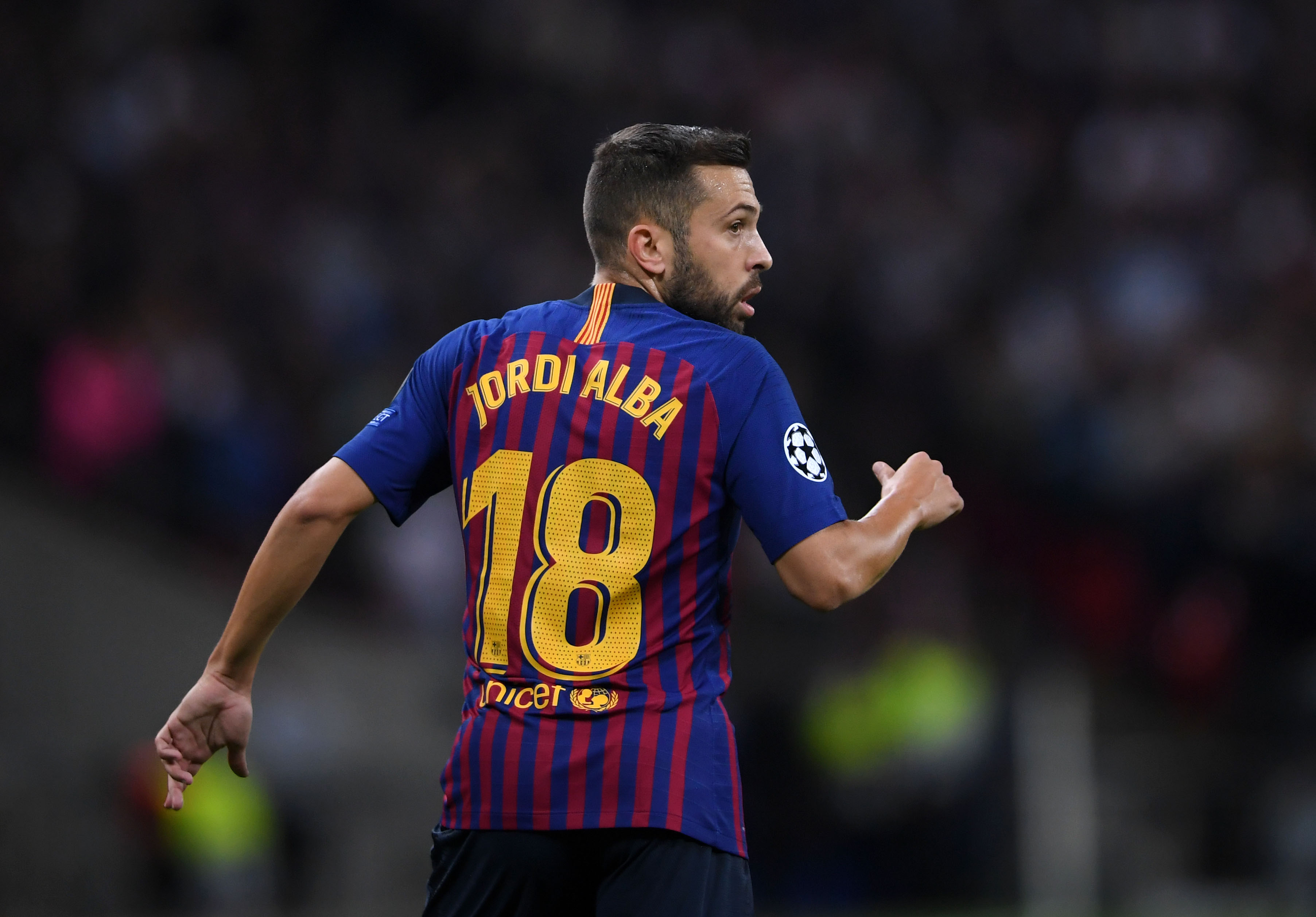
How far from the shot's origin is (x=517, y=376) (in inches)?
111

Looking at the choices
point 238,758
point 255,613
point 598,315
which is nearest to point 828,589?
point 598,315

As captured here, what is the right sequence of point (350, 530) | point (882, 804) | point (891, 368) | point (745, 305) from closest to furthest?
point (745, 305), point (882, 804), point (350, 530), point (891, 368)

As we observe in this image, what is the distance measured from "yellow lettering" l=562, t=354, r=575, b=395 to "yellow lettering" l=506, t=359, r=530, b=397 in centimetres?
6

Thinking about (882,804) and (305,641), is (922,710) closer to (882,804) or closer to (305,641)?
(882,804)

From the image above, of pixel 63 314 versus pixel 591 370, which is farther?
pixel 63 314

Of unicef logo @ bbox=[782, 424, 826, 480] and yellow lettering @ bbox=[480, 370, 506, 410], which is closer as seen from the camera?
unicef logo @ bbox=[782, 424, 826, 480]

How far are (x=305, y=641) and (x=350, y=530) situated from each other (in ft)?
2.31

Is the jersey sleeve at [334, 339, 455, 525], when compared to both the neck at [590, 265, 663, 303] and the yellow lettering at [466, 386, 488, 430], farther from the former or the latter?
the neck at [590, 265, 663, 303]

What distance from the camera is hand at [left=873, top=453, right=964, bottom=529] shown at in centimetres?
285

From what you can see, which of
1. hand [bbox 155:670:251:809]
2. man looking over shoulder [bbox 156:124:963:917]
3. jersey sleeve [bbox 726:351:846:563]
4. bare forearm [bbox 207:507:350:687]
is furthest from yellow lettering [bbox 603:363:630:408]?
hand [bbox 155:670:251:809]

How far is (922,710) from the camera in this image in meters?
8.68

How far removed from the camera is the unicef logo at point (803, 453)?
272 centimetres

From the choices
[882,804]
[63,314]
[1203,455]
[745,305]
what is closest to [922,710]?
[882,804]

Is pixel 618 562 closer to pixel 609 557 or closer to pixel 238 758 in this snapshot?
pixel 609 557
